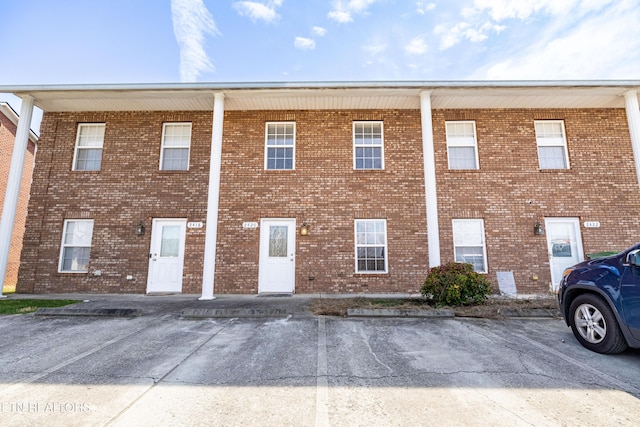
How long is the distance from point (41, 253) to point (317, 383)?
33.3 ft

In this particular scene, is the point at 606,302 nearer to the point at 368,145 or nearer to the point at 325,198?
the point at 325,198

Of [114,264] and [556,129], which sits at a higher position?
[556,129]

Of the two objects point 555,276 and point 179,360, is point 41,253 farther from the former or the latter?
point 555,276

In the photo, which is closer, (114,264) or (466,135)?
(114,264)

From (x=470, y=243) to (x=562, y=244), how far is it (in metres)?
2.69

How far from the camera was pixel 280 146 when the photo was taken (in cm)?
945

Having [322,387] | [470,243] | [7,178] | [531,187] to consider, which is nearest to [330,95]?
Result: [470,243]

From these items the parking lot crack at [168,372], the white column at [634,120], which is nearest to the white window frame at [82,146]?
the parking lot crack at [168,372]

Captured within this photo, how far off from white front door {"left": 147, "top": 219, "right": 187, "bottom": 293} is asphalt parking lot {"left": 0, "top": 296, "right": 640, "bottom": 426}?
11.4 feet

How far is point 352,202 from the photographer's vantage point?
8.99 meters

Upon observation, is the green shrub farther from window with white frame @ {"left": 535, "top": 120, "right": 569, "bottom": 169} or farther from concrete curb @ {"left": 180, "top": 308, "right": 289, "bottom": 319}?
window with white frame @ {"left": 535, "top": 120, "right": 569, "bottom": 169}

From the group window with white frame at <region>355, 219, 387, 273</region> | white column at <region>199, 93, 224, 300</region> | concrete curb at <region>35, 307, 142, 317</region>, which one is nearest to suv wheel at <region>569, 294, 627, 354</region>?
window with white frame at <region>355, 219, 387, 273</region>

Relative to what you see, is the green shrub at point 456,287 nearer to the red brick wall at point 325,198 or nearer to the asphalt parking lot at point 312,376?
the asphalt parking lot at point 312,376

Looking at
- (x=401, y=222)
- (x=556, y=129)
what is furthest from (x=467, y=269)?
(x=556, y=129)
